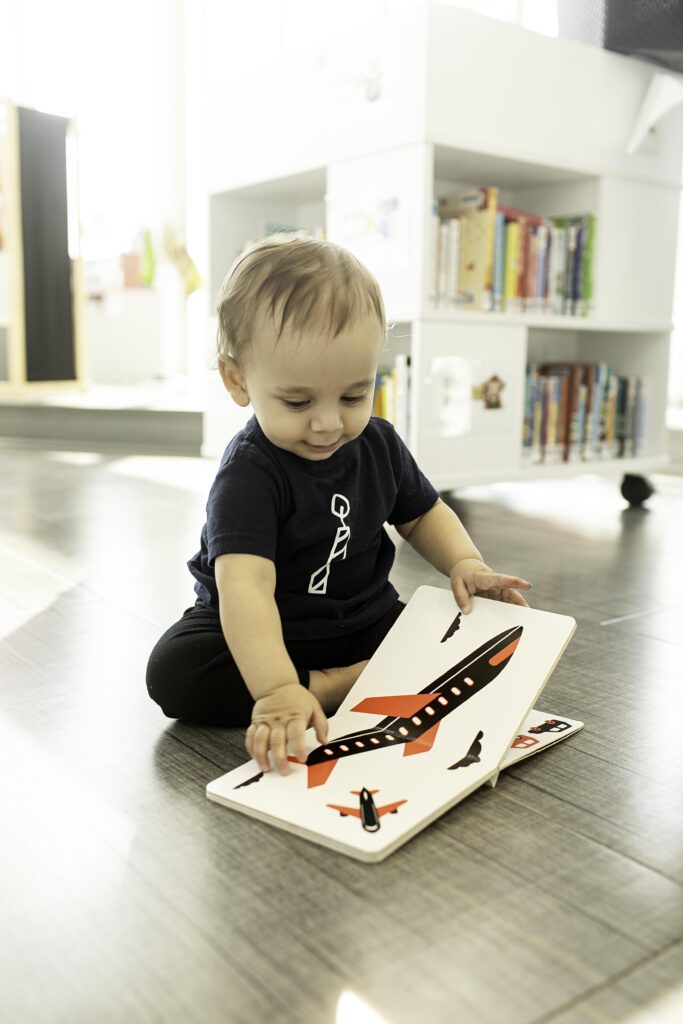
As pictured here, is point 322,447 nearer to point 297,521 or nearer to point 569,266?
point 297,521

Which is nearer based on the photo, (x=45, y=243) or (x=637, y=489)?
(x=637, y=489)

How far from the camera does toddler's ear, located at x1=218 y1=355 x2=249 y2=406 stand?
2.85 feet

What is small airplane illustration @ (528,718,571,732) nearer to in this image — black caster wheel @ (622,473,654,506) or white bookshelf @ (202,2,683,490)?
white bookshelf @ (202,2,683,490)

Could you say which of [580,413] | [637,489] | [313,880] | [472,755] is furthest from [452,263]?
[313,880]

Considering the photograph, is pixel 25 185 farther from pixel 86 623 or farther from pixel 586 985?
pixel 586 985

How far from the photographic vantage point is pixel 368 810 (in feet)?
2.29

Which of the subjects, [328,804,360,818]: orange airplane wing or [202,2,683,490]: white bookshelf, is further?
[202,2,683,490]: white bookshelf

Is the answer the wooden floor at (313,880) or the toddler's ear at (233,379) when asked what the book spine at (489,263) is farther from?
the toddler's ear at (233,379)

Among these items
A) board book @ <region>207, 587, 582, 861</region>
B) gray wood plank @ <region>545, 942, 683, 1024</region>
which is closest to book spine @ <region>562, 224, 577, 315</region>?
board book @ <region>207, 587, 582, 861</region>

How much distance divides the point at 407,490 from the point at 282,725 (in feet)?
1.15

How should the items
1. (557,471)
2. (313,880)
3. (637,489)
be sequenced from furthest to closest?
1. (637,489)
2. (557,471)
3. (313,880)

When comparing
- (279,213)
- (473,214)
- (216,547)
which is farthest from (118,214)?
(216,547)

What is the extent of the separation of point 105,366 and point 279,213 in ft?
9.24

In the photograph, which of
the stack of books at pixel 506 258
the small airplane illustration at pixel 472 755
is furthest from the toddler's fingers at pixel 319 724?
the stack of books at pixel 506 258
